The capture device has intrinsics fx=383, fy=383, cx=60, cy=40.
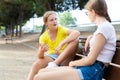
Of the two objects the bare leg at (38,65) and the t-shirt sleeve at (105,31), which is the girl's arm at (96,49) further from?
the bare leg at (38,65)

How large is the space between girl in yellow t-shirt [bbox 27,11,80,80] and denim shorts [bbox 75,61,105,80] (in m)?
0.94

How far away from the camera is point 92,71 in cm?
411

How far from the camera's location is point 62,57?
514 cm

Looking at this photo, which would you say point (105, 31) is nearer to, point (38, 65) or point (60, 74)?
point (60, 74)

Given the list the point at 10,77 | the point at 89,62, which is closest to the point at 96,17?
the point at 89,62

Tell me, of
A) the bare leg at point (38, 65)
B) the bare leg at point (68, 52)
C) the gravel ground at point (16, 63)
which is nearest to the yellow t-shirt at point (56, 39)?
the bare leg at point (38, 65)

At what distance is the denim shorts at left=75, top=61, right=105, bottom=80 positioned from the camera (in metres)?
4.05

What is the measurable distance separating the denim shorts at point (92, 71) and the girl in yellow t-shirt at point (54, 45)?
94 centimetres

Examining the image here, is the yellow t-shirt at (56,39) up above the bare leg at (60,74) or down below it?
above

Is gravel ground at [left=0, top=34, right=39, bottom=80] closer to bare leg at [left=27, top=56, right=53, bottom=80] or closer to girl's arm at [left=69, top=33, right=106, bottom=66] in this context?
bare leg at [left=27, top=56, right=53, bottom=80]

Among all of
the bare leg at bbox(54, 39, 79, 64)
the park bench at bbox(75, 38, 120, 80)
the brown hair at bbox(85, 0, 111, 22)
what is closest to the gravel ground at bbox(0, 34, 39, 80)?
the bare leg at bbox(54, 39, 79, 64)

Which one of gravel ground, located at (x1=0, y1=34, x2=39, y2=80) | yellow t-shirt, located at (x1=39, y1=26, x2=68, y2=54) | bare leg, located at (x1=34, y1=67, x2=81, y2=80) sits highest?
yellow t-shirt, located at (x1=39, y1=26, x2=68, y2=54)

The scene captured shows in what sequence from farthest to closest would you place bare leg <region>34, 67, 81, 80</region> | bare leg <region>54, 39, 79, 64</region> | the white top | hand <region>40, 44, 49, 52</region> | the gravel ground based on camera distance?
the gravel ground → hand <region>40, 44, 49, 52</region> → bare leg <region>54, 39, 79, 64</region> → the white top → bare leg <region>34, 67, 81, 80</region>

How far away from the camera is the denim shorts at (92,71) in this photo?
→ 13.3ft
